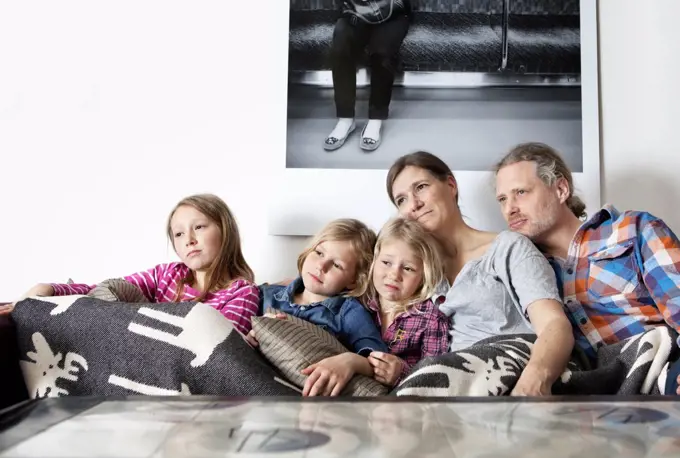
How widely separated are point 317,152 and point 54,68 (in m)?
0.77

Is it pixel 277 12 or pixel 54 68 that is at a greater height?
pixel 277 12

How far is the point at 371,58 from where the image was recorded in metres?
1.80

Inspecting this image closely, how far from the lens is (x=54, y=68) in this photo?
1.84 metres

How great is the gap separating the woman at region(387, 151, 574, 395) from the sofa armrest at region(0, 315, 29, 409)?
2.65 feet

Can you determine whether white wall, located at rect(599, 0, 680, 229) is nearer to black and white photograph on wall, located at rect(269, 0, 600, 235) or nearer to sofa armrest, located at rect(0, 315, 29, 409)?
black and white photograph on wall, located at rect(269, 0, 600, 235)

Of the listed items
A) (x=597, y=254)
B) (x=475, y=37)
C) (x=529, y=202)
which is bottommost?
(x=597, y=254)

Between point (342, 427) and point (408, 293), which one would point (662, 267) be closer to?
point (408, 293)

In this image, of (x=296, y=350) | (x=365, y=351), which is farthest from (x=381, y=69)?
(x=296, y=350)

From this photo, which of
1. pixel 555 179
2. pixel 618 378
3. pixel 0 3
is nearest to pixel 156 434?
pixel 618 378

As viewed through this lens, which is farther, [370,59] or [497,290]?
[370,59]

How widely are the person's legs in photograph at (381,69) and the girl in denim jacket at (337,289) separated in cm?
33

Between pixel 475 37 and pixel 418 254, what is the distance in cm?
71

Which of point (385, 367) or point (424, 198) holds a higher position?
point (424, 198)

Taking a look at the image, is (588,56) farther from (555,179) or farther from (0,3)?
(0,3)
